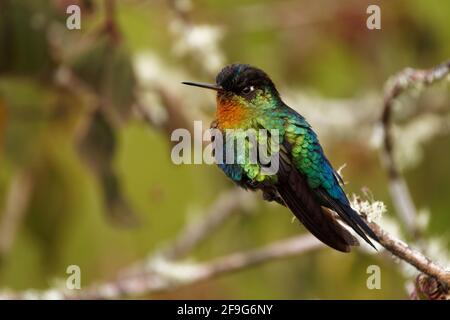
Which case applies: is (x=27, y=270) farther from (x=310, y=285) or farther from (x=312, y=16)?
(x=312, y=16)

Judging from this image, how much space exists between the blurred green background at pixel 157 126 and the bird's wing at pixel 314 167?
1.06 meters

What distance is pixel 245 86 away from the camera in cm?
269

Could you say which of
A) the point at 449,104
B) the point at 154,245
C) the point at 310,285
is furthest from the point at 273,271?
the point at 449,104

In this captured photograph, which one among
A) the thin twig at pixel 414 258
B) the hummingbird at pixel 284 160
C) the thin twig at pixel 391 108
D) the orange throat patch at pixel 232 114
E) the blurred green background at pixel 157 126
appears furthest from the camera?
the blurred green background at pixel 157 126

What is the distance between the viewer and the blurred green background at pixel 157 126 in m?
3.75

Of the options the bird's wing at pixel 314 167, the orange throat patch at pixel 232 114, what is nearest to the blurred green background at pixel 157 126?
the orange throat patch at pixel 232 114

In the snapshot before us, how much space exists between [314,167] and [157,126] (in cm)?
155

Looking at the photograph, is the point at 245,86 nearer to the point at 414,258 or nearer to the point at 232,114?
the point at 232,114

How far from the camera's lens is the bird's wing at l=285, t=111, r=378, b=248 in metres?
2.41

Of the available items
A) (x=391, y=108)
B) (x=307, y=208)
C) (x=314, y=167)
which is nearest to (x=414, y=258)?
(x=307, y=208)

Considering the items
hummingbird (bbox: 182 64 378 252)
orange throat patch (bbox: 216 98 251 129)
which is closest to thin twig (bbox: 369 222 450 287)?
hummingbird (bbox: 182 64 378 252)

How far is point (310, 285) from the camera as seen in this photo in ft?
16.2

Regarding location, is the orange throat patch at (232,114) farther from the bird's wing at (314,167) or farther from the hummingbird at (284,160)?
the bird's wing at (314,167)

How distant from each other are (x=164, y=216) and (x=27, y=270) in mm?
770
